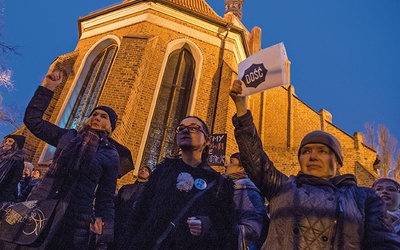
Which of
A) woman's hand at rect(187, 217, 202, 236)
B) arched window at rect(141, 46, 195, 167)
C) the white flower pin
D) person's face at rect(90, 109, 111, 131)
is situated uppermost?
arched window at rect(141, 46, 195, 167)

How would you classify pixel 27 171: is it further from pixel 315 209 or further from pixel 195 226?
pixel 315 209

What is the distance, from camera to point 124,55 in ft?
32.9

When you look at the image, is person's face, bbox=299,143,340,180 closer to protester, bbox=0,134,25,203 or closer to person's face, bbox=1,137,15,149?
protester, bbox=0,134,25,203

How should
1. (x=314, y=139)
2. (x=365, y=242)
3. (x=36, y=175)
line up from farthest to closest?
(x=36, y=175) → (x=314, y=139) → (x=365, y=242)

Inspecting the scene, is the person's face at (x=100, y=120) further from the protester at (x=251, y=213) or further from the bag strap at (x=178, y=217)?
the protester at (x=251, y=213)

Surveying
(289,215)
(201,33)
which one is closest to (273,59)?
(289,215)

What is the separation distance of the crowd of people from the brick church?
574 centimetres

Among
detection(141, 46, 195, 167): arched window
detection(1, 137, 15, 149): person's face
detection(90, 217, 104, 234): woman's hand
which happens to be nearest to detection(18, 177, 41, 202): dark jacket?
detection(1, 137, 15, 149): person's face

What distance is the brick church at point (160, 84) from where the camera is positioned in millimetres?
9586

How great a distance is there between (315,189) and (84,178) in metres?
1.86

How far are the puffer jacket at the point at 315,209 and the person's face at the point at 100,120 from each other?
142 centimetres

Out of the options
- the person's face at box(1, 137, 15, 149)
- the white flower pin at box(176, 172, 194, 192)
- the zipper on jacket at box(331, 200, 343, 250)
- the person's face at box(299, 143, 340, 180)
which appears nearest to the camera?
the zipper on jacket at box(331, 200, 343, 250)

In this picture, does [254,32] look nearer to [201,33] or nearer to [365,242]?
[201,33]

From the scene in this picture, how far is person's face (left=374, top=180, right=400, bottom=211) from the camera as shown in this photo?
364cm
